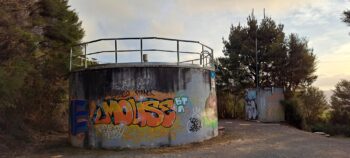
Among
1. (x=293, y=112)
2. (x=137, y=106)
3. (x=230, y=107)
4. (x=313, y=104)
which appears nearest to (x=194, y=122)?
(x=137, y=106)

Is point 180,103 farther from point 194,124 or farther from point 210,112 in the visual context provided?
point 210,112

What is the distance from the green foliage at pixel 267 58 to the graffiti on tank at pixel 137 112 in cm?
1891

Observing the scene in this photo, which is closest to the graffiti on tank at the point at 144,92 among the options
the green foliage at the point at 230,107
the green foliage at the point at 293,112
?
the green foliage at the point at 293,112

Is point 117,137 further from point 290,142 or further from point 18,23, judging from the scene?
point 18,23

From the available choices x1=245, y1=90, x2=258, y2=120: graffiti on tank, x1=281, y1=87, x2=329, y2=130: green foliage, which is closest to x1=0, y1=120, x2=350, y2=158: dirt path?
x1=245, y1=90, x2=258, y2=120: graffiti on tank

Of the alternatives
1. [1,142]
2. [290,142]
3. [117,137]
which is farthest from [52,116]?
[290,142]

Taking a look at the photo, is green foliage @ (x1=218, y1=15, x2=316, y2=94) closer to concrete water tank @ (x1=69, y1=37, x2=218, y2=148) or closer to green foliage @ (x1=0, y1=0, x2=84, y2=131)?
green foliage @ (x1=0, y1=0, x2=84, y2=131)

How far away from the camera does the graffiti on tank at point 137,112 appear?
1614 cm

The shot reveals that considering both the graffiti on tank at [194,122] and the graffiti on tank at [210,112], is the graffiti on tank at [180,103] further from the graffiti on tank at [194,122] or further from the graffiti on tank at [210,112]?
the graffiti on tank at [210,112]

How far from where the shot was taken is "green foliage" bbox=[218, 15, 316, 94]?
3288cm

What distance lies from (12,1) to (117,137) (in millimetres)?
10680

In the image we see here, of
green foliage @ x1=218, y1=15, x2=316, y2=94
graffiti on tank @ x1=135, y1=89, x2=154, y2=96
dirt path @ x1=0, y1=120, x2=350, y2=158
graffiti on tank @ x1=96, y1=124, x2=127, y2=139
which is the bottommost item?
dirt path @ x1=0, y1=120, x2=350, y2=158

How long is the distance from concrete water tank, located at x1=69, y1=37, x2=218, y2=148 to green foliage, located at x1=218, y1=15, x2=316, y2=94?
688 inches

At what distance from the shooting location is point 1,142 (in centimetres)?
1819
